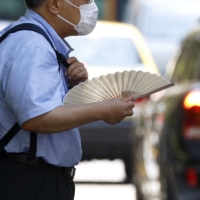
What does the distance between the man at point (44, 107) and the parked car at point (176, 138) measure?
246 centimetres

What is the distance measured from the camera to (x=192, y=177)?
6070 mm

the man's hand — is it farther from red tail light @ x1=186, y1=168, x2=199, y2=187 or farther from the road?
the road

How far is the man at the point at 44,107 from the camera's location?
10.9 ft

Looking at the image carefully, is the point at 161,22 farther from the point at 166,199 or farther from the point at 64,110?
the point at 64,110

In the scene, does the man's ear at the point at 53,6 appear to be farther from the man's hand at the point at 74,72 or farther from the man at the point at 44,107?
the man's hand at the point at 74,72

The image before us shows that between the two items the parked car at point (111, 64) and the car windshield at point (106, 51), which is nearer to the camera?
the parked car at point (111, 64)

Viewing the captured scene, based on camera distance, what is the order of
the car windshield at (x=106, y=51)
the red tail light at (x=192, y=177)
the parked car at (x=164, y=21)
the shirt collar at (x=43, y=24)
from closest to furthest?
the shirt collar at (x=43, y=24) < the red tail light at (x=192, y=177) < the car windshield at (x=106, y=51) < the parked car at (x=164, y=21)

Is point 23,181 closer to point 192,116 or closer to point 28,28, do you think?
point 28,28

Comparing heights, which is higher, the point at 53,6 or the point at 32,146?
the point at 53,6

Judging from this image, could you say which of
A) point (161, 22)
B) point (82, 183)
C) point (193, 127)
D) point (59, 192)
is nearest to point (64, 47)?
point (59, 192)

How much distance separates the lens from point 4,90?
11.2ft

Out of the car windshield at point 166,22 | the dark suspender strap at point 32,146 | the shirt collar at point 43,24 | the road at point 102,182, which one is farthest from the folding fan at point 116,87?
the car windshield at point 166,22

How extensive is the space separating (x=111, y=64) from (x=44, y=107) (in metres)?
6.99

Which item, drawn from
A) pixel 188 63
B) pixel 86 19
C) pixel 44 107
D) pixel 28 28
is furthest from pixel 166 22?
pixel 44 107
